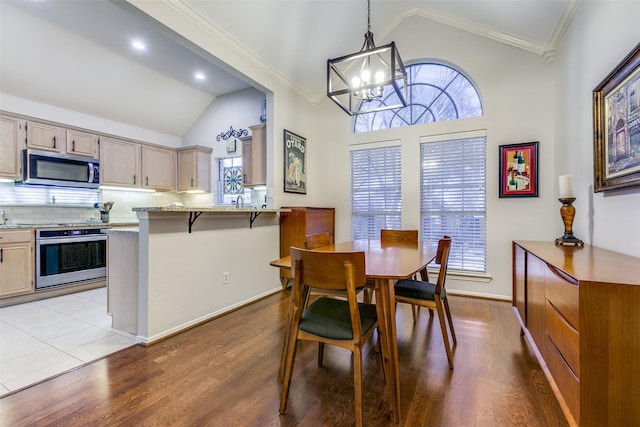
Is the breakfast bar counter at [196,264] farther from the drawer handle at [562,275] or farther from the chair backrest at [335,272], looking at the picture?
the drawer handle at [562,275]

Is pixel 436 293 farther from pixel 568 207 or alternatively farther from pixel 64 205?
pixel 64 205

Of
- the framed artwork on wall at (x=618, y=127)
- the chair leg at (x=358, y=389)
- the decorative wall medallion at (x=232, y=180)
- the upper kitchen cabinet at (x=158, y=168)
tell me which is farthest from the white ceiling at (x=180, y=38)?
the chair leg at (x=358, y=389)

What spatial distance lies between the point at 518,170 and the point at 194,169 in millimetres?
4884

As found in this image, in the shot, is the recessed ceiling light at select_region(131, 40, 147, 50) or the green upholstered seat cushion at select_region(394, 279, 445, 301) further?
the recessed ceiling light at select_region(131, 40, 147, 50)

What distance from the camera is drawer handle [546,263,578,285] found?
118cm

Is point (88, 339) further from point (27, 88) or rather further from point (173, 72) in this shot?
point (173, 72)

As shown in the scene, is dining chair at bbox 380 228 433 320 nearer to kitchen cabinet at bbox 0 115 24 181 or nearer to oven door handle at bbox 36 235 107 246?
oven door handle at bbox 36 235 107 246

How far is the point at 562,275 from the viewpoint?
51.9 inches

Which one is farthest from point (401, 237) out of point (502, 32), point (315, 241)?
point (502, 32)

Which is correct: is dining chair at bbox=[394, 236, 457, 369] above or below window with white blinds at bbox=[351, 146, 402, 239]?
below

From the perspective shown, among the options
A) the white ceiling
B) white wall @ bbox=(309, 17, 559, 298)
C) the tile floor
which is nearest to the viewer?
the tile floor

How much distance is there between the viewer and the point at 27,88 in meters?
3.70

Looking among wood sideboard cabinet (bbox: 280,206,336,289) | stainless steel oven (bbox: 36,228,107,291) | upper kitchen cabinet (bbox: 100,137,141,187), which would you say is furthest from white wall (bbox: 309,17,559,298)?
stainless steel oven (bbox: 36,228,107,291)

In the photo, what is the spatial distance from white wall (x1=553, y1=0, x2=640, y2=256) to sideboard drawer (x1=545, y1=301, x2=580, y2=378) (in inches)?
25.4
